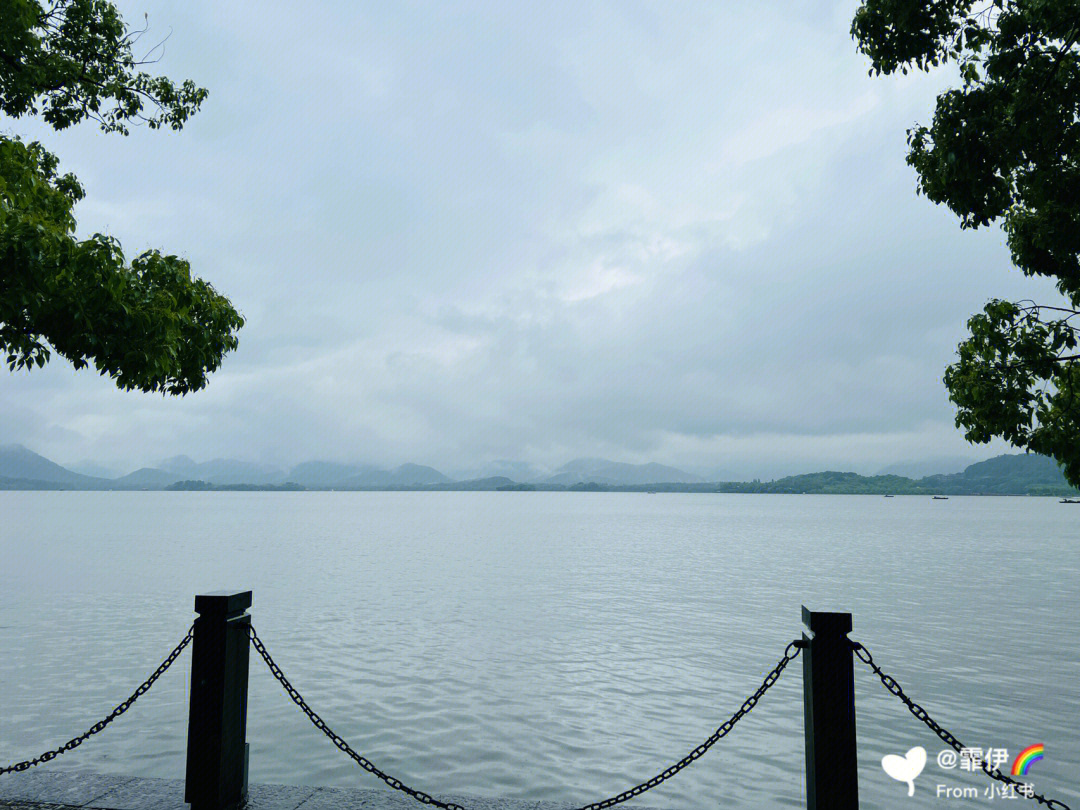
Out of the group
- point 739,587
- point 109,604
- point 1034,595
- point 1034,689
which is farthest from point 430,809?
point 1034,595

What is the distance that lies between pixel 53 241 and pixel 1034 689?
17.7 m

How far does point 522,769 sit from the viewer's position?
33.7ft

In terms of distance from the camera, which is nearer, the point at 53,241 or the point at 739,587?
the point at 53,241

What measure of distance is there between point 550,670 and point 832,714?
11633 millimetres

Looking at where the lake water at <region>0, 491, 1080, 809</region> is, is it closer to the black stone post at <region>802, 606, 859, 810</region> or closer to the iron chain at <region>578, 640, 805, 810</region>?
the iron chain at <region>578, 640, 805, 810</region>

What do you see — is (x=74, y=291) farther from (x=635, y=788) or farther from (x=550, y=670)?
(x=550, y=670)

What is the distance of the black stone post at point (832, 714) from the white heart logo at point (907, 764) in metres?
5.58

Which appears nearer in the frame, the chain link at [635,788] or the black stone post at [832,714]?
the black stone post at [832,714]

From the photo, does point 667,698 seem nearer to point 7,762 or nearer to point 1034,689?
point 1034,689

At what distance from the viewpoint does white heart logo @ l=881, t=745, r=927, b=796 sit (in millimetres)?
10109

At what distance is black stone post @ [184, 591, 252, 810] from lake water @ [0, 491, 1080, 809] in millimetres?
4341

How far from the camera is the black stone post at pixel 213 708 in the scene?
5.86 metres

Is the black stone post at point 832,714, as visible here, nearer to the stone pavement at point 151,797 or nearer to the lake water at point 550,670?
the stone pavement at point 151,797

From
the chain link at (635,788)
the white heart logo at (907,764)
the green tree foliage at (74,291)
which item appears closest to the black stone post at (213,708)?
the chain link at (635,788)
